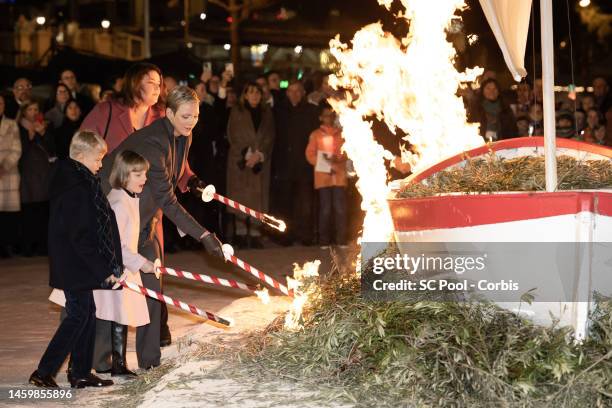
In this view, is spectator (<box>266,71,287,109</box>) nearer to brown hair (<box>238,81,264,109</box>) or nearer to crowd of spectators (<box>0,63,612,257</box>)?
crowd of spectators (<box>0,63,612,257</box>)

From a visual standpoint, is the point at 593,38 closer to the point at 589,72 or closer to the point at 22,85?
the point at 589,72

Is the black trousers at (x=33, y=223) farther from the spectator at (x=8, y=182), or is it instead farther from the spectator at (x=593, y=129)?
the spectator at (x=593, y=129)

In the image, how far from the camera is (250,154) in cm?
1599

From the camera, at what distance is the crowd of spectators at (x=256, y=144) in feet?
49.5

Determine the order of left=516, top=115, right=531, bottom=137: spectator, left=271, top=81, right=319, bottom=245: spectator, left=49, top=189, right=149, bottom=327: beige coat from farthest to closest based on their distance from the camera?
left=271, top=81, right=319, bottom=245: spectator < left=516, top=115, right=531, bottom=137: spectator < left=49, top=189, right=149, bottom=327: beige coat

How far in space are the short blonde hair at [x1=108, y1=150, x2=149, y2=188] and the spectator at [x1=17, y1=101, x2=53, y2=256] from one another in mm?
7296

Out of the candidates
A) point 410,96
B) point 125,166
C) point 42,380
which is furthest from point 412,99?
point 42,380

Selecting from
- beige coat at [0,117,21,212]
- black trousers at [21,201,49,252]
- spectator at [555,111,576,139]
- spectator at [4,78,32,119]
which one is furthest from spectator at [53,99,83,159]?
spectator at [555,111,576,139]

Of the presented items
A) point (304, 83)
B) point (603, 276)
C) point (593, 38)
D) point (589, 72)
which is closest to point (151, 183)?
point (603, 276)

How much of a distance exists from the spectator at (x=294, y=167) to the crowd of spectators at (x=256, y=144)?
2 cm

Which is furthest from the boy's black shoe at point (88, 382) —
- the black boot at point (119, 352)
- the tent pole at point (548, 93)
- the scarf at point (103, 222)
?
the tent pole at point (548, 93)

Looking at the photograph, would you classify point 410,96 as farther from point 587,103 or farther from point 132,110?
point 587,103

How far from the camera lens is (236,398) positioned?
6.52 metres

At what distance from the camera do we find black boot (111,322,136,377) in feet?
26.6
